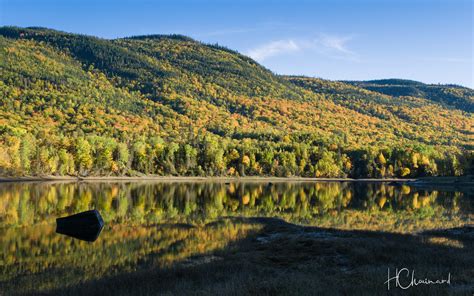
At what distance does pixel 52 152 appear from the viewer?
423 feet

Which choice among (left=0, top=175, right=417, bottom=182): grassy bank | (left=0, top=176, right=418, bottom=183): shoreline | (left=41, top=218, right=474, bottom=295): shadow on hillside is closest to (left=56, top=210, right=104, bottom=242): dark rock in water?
(left=41, top=218, right=474, bottom=295): shadow on hillside

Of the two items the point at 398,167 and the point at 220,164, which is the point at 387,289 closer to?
the point at 220,164

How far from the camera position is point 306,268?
21922mm

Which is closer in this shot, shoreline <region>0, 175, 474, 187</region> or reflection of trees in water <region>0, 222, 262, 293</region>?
Answer: reflection of trees in water <region>0, 222, 262, 293</region>

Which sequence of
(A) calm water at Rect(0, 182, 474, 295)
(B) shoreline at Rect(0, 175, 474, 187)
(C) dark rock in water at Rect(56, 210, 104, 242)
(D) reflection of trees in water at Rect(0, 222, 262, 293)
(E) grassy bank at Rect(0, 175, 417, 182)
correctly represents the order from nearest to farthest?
(D) reflection of trees in water at Rect(0, 222, 262, 293), (A) calm water at Rect(0, 182, 474, 295), (C) dark rock in water at Rect(56, 210, 104, 242), (E) grassy bank at Rect(0, 175, 417, 182), (B) shoreline at Rect(0, 175, 474, 187)

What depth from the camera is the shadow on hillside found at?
687 inches

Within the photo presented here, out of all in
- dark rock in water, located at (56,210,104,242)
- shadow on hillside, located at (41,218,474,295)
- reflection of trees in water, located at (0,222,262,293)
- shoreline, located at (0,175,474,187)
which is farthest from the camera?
shoreline, located at (0,175,474,187)

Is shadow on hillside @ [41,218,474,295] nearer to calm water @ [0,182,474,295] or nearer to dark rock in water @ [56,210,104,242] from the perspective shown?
calm water @ [0,182,474,295]

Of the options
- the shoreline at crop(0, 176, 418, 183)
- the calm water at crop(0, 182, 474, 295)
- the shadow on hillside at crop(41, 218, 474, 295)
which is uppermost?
the shadow on hillside at crop(41, 218, 474, 295)

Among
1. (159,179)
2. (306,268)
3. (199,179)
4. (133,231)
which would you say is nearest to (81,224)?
(133,231)

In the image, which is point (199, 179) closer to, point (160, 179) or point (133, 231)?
point (160, 179)

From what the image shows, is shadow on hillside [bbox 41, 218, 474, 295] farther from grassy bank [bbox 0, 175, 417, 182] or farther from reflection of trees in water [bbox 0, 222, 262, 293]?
grassy bank [bbox 0, 175, 417, 182]

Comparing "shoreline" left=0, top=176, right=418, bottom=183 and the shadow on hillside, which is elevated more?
the shadow on hillside

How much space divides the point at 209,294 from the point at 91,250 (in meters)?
14.1
